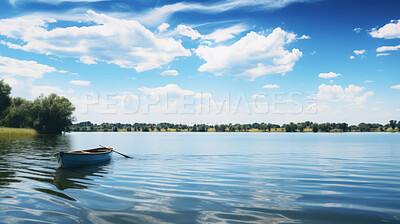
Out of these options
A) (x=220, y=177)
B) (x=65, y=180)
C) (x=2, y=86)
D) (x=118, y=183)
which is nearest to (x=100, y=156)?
(x=65, y=180)

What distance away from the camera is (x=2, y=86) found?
93.5 m

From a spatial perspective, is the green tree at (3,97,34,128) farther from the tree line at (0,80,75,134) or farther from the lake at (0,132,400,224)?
the lake at (0,132,400,224)

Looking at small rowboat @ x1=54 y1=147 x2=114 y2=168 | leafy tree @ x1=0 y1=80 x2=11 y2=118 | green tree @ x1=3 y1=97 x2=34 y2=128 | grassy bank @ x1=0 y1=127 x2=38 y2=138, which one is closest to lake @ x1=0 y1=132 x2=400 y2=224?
small rowboat @ x1=54 y1=147 x2=114 y2=168

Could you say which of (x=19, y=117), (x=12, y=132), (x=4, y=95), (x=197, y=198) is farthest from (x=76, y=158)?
(x=19, y=117)

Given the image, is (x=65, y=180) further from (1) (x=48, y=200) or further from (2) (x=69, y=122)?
(2) (x=69, y=122)

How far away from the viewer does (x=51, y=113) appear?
103250 millimetres

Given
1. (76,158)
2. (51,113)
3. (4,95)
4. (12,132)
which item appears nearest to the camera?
(76,158)

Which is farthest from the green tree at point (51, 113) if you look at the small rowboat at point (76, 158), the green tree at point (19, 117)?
the small rowboat at point (76, 158)

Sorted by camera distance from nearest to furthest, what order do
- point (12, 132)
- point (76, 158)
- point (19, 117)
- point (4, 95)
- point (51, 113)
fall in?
point (76, 158) → point (12, 132) → point (4, 95) → point (51, 113) → point (19, 117)

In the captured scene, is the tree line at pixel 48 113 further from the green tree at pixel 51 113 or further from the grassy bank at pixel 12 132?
the grassy bank at pixel 12 132

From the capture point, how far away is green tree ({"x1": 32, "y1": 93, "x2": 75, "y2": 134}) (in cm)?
10300

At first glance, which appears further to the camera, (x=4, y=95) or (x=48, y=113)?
(x=48, y=113)

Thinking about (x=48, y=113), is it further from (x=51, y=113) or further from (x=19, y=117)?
(x=19, y=117)

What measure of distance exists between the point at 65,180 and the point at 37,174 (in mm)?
3653
